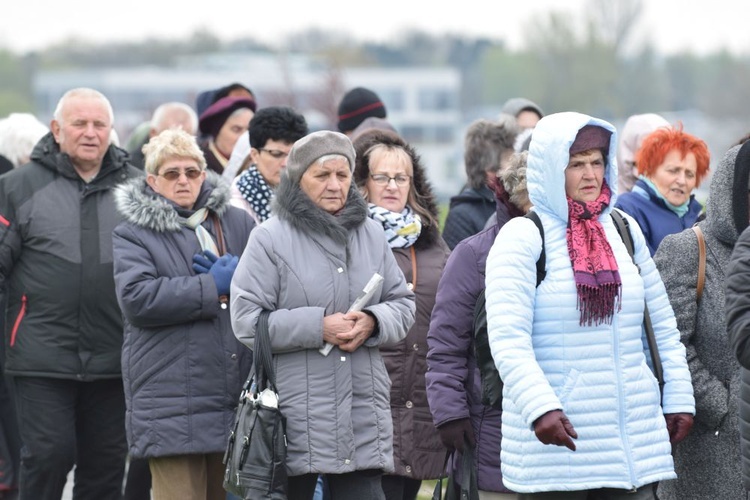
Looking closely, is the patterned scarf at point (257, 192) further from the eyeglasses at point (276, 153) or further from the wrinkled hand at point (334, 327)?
the wrinkled hand at point (334, 327)

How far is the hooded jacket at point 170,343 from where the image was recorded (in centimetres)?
655

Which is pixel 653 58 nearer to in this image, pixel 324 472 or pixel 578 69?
pixel 578 69

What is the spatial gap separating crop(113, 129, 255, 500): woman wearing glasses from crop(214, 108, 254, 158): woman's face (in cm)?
278

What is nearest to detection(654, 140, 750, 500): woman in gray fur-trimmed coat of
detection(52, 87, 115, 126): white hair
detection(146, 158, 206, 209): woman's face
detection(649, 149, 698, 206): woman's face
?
detection(649, 149, 698, 206): woman's face

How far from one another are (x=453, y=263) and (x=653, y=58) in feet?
360

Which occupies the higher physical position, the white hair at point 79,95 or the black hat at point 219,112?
the white hair at point 79,95

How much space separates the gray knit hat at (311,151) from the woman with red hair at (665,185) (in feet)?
6.31

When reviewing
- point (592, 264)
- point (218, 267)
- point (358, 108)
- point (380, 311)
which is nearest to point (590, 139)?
point (592, 264)

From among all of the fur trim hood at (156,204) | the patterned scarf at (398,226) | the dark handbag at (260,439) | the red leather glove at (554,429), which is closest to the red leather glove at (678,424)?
the red leather glove at (554,429)

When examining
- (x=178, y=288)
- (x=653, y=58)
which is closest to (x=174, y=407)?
(x=178, y=288)

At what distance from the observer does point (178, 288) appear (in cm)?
657

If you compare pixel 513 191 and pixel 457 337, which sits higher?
pixel 513 191

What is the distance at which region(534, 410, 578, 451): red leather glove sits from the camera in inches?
191

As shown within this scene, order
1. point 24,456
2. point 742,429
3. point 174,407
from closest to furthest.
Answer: point 742,429, point 174,407, point 24,456
